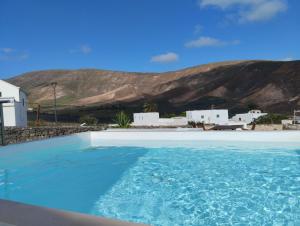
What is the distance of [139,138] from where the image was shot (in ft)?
39.2

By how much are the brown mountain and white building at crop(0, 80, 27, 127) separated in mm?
36439

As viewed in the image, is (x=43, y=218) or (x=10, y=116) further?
(x=10, y=116)

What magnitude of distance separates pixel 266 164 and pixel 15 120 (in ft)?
56.0

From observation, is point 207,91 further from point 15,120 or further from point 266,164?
point 266,164

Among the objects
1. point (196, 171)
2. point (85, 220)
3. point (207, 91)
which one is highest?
point (207, 91)

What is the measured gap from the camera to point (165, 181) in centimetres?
628

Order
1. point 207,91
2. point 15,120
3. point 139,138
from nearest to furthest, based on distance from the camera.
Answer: point 139,138
point 15,120
point 207,91

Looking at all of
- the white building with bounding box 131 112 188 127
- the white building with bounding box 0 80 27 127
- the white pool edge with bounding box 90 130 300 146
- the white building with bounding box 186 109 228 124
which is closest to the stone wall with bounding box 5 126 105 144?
the white pool edge with bounding box 90 130 300 146

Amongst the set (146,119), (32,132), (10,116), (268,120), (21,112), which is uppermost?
(21,112)

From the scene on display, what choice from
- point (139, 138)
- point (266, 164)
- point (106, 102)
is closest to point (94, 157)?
point (139, 138)

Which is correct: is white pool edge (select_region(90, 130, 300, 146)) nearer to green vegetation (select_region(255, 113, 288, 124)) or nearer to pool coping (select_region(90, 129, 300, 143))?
pool coping (select_region(90, 129, 300, 143))

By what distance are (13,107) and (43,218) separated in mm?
20374

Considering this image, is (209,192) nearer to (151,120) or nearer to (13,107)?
(13,107)

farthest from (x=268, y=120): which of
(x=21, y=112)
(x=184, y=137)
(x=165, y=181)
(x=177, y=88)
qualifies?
(x=177, y=88)
